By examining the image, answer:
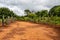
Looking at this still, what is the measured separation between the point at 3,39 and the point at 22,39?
3.92ft

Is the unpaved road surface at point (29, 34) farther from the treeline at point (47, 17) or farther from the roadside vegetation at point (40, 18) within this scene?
the treeline at point (47, 17)

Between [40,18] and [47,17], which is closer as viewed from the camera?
[47,17]

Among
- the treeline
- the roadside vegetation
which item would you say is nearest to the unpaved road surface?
the roadside vegetation

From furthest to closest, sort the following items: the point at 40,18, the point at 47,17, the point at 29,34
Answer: the point at 40,18 < the point at 47,17 < the point at 29,34

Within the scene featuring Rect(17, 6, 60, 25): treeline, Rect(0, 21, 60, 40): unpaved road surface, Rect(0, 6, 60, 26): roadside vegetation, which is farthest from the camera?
Rect(17, 6, 60, 25): treeline

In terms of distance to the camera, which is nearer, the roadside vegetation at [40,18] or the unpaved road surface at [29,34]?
the unpaved road surface at [29,34]

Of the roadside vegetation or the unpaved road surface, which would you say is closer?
the unpaved road surface

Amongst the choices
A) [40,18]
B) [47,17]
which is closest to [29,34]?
[47,17]

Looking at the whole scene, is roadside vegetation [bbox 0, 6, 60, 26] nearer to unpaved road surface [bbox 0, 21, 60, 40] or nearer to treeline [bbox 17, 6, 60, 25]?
treeline [bbox 17, 6, 60, 25]

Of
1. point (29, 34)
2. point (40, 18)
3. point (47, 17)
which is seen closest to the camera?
point (29, 34)

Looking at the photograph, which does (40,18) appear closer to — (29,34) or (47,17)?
(47,17)

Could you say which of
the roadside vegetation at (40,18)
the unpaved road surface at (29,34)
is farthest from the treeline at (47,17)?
the unpaved road surface at (29,34)

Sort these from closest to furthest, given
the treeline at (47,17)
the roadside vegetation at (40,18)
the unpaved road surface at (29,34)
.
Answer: the unpaved road surface at (29,34) → the roadside vegetation at (40,18) → the treeline at (47,17)

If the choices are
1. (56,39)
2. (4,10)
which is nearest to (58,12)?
(56,39)
